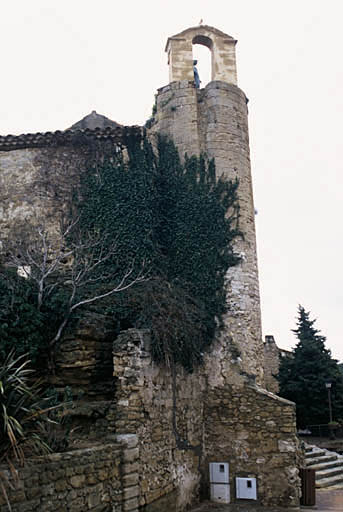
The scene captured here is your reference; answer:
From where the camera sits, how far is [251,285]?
14477 mm

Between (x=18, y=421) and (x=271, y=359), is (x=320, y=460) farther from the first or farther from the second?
(x=18, y=421)

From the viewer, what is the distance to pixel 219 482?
1253 centimetres

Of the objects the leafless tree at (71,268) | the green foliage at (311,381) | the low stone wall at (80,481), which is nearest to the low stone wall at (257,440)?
the leafless tree at (71,268)

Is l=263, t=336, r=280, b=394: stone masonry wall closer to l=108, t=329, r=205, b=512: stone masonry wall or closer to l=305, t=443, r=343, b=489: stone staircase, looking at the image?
l=305, t=443, r=343, b=489: stone staircase

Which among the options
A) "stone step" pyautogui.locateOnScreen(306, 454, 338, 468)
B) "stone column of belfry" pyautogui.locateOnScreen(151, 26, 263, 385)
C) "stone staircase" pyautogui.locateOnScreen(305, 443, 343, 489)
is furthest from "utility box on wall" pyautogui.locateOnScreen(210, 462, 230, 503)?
"stone step" pyautogui.locateOnScreen(306, 454, 338, 468)

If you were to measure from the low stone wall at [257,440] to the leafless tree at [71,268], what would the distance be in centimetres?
396

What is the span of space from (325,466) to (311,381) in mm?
7769

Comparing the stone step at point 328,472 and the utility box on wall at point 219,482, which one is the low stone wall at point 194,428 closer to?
the utility box on wall at point 219,482

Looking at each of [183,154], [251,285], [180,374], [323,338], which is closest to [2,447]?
[180,374]

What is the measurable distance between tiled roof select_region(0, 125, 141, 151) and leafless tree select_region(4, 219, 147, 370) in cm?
273

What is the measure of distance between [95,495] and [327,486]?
8849mm

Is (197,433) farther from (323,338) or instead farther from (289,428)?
(323,338)

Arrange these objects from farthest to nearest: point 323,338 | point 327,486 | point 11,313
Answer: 1. point 323,338
2. point 327,486
3. point 11,313

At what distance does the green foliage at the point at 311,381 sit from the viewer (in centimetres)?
2300
